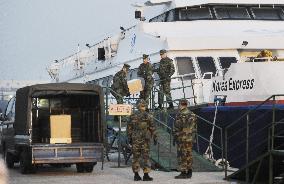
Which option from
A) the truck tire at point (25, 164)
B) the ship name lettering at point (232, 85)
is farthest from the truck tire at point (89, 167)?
the ship name lettering at point (232, 85)

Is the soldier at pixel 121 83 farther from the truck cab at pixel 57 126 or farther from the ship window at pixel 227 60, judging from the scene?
the ship window at pixel 227 60

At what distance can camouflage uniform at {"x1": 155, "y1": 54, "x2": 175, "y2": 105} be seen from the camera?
1623cm

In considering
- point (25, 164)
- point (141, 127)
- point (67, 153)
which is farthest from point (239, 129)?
point (25, 164)

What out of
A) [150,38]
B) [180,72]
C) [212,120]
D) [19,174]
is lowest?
[19,174]

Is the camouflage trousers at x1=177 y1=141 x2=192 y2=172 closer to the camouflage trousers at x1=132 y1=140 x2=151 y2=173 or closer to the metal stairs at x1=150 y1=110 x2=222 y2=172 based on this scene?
the camouflage trousers at x1=132 y1=140 x2=151 y2=173

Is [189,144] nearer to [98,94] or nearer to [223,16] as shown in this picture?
[98,94]

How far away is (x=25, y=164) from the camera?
13578 mm

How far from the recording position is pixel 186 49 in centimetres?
1759


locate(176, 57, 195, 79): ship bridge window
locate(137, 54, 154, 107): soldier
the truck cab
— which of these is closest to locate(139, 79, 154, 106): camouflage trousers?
locate(137, 54, 154, 107): soldier

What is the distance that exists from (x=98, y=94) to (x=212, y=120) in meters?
3.39

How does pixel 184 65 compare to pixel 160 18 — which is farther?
pixel 160 18

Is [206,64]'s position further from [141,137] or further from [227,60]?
[141,137]

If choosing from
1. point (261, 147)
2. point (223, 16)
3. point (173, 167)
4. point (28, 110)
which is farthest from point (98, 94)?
point (223, 16)

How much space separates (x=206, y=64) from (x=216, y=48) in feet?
1.93
